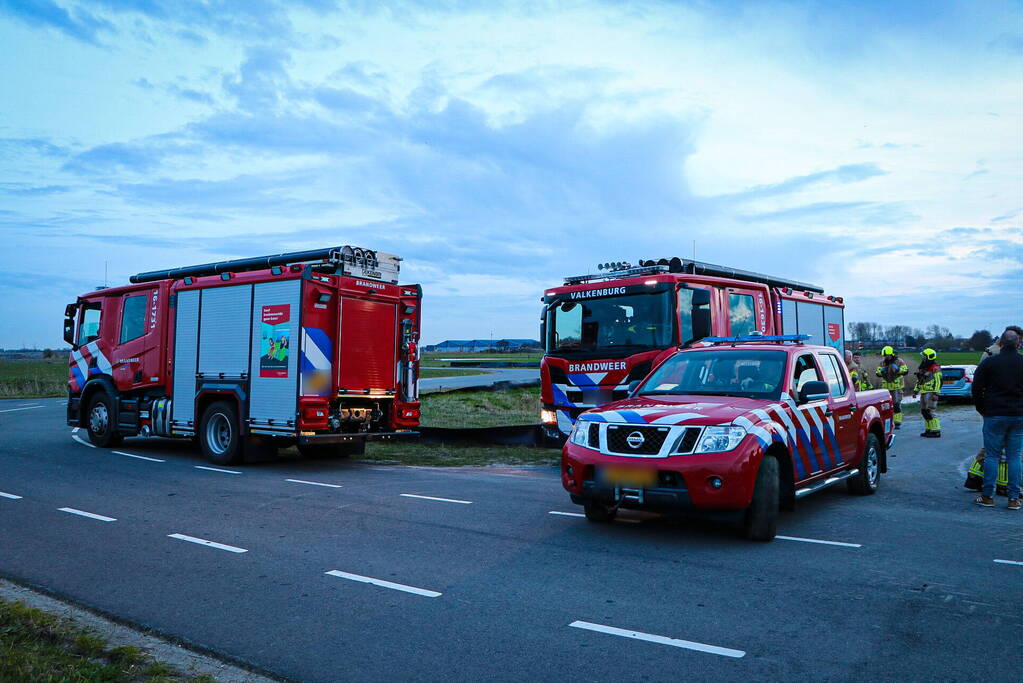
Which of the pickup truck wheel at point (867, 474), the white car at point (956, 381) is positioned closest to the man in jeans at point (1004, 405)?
the pickup truck wheel at point (867, 474)

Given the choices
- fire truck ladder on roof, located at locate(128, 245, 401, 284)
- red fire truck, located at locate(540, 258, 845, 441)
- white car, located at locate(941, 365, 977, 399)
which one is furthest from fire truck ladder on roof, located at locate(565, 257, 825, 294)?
white car, located at locate(941, 365, 977, 399)

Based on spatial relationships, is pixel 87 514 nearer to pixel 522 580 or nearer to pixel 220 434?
pixel 220 434

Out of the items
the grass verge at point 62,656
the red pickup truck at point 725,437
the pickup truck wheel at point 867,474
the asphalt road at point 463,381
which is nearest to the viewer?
the grass verge at point 62,656

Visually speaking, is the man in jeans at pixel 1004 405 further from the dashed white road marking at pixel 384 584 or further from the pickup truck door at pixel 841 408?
the dashed white road marking at pixel 384 584

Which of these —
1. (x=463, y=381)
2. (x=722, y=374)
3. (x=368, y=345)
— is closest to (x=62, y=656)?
(x=722, y=374)

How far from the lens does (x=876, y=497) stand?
31.7ft

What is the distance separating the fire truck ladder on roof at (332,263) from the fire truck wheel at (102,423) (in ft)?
8.61

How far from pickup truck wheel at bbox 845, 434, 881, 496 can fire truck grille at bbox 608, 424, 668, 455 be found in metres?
3.85

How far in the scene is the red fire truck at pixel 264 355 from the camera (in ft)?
39.8

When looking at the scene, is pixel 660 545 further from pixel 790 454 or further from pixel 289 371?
pixel 289 371

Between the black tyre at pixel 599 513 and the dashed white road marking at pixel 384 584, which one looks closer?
the dashed white road marking at pixel 384 584

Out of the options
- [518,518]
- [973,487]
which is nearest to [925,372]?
[973,487]

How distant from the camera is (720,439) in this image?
6758 millimetres

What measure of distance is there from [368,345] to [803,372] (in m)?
7.06
